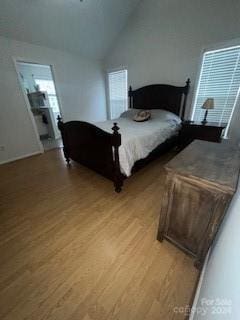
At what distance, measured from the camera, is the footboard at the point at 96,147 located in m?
1.92

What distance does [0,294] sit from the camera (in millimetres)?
1118

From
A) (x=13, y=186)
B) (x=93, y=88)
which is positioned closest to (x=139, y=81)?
(x=93, y=88)

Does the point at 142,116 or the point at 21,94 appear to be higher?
the point at 21,94

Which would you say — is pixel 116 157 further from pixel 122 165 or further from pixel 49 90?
pixel 49 90

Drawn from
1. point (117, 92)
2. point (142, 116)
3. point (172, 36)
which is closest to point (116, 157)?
point (142, 116)

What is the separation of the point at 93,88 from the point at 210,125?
3.45 meters

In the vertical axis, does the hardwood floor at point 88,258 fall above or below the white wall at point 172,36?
below

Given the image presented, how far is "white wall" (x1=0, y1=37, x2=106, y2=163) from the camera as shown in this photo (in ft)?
9.46

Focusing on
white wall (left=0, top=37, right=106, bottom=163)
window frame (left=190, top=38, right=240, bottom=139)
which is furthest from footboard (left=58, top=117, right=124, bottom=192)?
window frame (left=190, top=38, right=240, bottom=139)

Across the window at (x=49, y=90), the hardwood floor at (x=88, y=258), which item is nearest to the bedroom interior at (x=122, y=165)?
the hardwood floor at (x=88, y=258)

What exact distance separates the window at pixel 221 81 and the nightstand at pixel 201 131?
26 centimetres

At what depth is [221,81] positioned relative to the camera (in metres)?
2.73

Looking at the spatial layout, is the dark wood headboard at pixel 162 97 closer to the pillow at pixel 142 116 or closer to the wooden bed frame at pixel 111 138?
the wooden bed frame at pixel 111 138

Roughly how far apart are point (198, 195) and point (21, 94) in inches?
146
